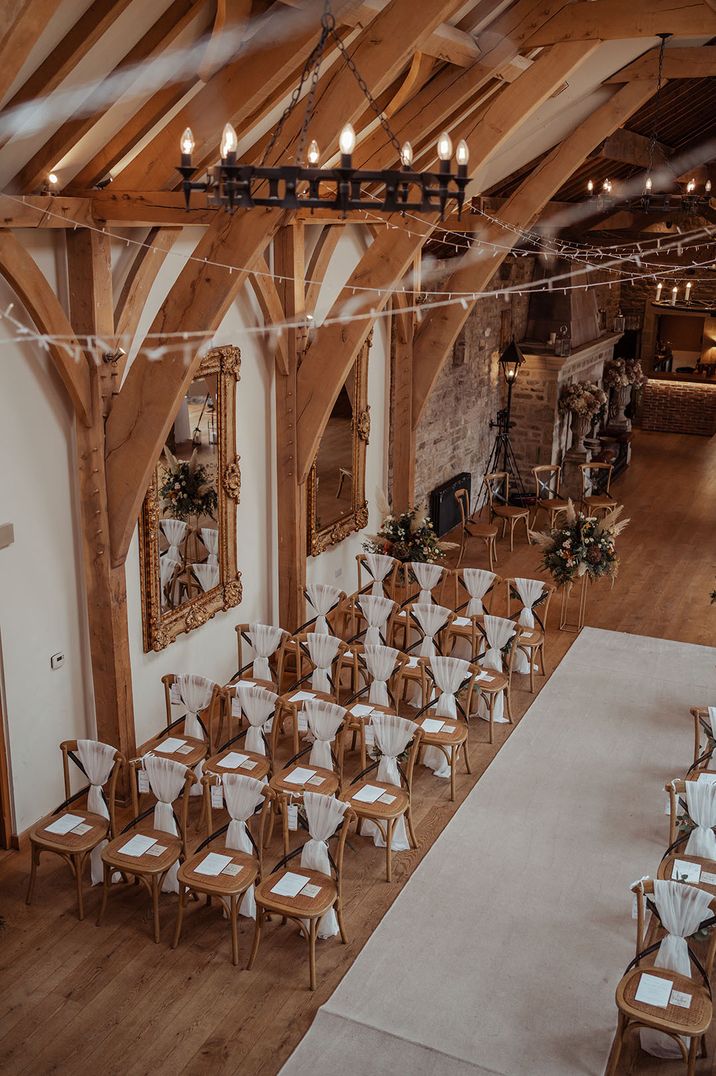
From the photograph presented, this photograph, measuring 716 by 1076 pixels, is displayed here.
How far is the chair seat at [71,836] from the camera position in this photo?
6.56 metres

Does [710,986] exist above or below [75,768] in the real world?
below

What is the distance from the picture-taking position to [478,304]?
14.1 metres

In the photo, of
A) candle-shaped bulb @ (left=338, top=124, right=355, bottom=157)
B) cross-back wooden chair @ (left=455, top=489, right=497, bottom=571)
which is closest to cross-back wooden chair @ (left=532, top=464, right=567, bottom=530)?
cross-back wooden chair @ (left=455, top=489, right=497, bottom=571)

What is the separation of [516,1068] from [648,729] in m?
4.16

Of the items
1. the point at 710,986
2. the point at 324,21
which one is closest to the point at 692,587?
the point at 710,986

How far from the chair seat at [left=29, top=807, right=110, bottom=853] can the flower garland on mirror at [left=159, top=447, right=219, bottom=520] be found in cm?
254

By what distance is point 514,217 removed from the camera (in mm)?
10945

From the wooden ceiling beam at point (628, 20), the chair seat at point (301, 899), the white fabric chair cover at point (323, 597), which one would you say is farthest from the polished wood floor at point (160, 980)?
the wooden ceiling beam at point (628, 20)

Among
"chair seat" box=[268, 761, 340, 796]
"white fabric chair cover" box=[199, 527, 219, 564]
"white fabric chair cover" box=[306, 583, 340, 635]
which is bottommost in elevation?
"chair seat" box=[268, 761, 340, 796]

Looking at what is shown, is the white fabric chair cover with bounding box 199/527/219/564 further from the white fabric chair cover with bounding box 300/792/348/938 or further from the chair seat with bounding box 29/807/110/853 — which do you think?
the white fabric chair cover with bounding box 300/792/348/938

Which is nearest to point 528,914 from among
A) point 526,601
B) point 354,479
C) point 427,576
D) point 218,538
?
point 526,601

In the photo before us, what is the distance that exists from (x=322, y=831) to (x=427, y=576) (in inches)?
180

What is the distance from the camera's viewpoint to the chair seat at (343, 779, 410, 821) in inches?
272

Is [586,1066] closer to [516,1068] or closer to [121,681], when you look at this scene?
[516,1068]
